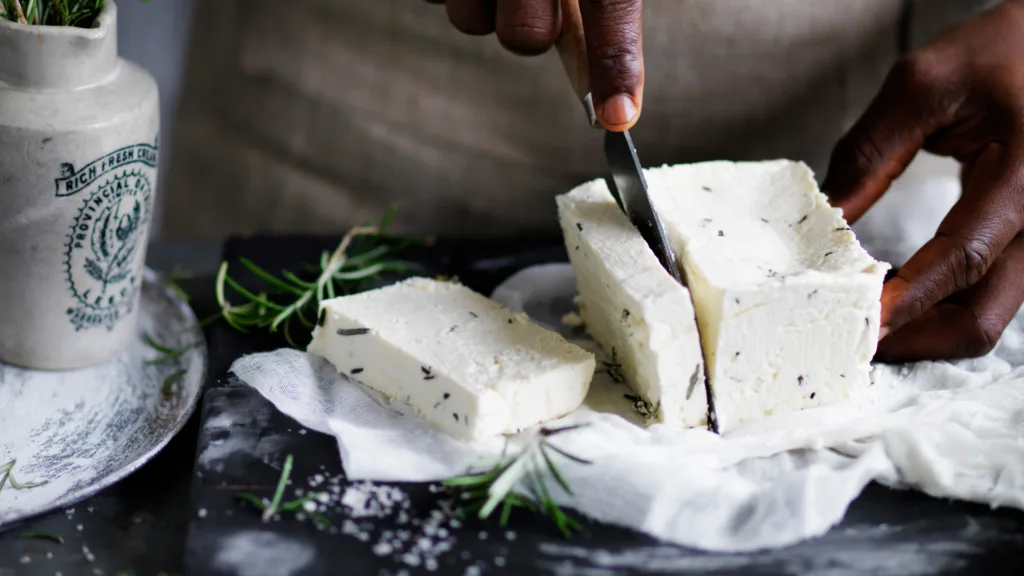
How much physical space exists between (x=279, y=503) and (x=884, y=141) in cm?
135

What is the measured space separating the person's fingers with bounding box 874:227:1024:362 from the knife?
0.43 m

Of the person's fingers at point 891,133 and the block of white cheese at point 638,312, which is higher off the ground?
the person's fingers at point 891,133

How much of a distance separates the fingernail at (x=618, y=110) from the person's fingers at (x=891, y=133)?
0.58 meters

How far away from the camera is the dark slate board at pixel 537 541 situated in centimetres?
140

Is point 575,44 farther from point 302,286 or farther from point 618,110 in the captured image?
point 302,286

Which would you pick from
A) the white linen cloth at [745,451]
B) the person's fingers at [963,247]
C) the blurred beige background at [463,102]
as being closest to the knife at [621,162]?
the white linen cloth at [745,451]

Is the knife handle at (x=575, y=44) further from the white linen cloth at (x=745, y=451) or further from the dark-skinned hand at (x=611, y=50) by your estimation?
the white linen cloth at (x=745, y=451)

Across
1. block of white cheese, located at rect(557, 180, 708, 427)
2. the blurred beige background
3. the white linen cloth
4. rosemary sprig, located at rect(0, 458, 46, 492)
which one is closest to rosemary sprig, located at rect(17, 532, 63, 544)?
rosemary sprig, located at rect(0, 458, 46, 492)

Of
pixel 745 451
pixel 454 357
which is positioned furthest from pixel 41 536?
pixel 745 451

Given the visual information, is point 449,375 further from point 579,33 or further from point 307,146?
point 307,146

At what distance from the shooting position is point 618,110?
1.67m

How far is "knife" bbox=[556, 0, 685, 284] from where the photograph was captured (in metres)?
1.72

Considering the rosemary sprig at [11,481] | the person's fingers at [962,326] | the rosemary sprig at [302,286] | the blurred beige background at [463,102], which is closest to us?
the rosemary sprig at [11,481]

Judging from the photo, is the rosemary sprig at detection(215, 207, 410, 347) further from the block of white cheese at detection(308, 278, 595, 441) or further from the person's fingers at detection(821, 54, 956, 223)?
the person's fingers at detection(821, 54, 956, 223)
